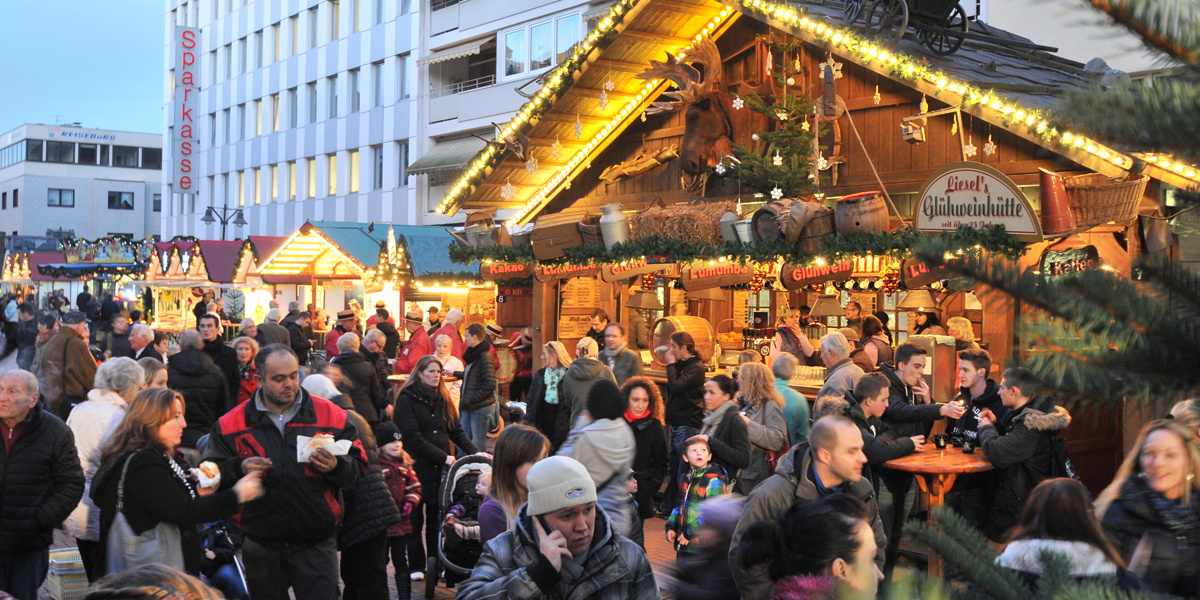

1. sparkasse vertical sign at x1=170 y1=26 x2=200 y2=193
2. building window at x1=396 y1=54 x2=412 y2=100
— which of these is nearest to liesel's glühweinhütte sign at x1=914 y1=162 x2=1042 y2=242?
building window at x1=396 y1=54 x2=412 y2=100

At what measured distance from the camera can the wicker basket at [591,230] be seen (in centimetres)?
1257

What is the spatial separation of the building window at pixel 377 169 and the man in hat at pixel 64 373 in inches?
955

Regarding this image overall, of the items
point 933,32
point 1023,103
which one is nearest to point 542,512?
point 1023,103

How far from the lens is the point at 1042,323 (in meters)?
1.28

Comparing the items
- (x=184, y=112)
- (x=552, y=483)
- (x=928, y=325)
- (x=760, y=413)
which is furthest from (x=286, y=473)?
(x=184, y=112)

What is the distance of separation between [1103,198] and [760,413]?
12.7 feet

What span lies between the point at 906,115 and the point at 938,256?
399 inches

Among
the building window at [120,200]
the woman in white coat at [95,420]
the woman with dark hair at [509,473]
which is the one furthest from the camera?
the building window at [120,200]

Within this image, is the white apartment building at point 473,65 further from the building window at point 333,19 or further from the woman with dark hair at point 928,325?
the woman with dark hair at point 928,325

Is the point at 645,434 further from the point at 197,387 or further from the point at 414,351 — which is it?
the point at 414,351

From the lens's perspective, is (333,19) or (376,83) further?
(333,19)

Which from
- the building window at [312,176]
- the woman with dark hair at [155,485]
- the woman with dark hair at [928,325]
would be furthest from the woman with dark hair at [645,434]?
the building window at [312,176]

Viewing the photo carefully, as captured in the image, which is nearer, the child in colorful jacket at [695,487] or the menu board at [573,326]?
the child in colorful jacket at [695,487]

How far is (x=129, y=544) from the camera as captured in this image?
464 cm
